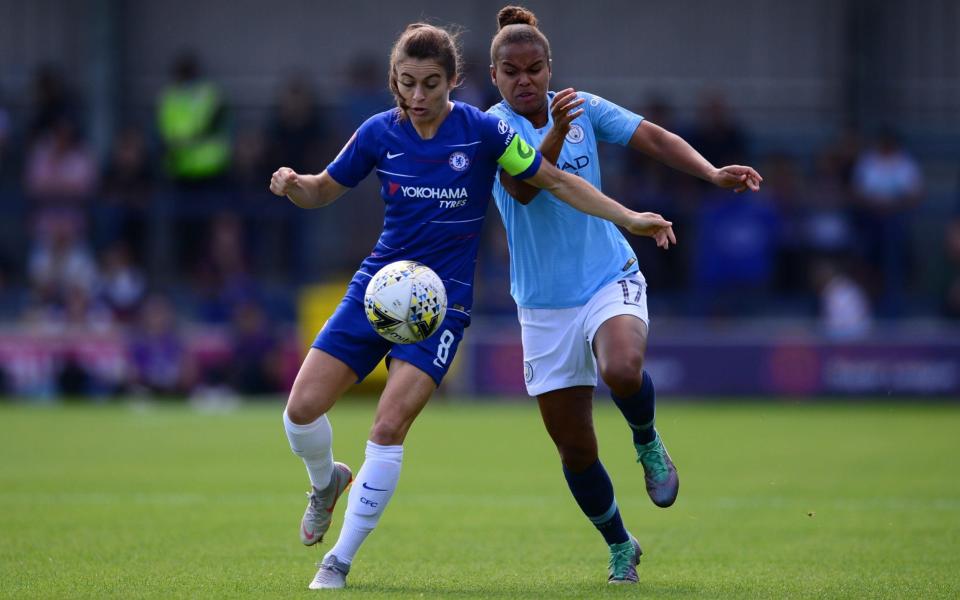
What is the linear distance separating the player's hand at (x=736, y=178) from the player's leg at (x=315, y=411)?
1.97m

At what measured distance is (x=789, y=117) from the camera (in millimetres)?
24375

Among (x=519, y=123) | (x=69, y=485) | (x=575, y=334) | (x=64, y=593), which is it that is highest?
(x=519, y=123)

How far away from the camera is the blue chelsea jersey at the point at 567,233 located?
675 centimetres

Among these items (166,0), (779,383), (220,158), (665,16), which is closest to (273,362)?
(220,158)

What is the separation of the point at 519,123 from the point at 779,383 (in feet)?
41.2

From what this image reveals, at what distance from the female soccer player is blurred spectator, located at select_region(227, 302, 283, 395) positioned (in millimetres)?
12481

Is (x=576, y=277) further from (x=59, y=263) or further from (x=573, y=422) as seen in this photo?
(x=59, y=263)

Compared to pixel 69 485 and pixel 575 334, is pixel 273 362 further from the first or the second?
pixel 575 334

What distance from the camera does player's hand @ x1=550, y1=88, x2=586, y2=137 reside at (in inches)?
248

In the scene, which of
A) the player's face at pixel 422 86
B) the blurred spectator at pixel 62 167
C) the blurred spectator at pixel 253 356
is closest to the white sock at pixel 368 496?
the player's face at pixel 422 86

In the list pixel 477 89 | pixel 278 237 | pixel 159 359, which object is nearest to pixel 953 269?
pixel 477 89

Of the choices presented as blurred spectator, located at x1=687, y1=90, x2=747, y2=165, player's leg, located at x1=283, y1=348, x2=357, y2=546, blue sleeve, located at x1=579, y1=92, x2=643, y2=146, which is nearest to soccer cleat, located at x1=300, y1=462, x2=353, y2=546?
player's leg, located at x1=283, y1=348, x2=357, y2=546

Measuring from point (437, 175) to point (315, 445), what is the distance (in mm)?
1373

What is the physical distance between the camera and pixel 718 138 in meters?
19.8
